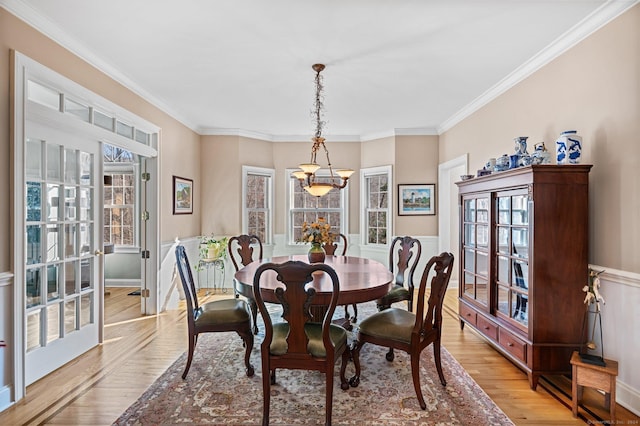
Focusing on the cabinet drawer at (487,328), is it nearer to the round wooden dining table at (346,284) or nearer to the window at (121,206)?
the round wooden dining table at (346,284)

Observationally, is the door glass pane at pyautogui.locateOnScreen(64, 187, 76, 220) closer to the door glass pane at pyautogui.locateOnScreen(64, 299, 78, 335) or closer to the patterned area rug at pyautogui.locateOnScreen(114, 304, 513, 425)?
the door glass pane at pyautogui.locateOnScreen(64, 299, 78, 335)

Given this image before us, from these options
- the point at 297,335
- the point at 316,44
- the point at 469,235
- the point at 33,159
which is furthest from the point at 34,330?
the point at 469,235

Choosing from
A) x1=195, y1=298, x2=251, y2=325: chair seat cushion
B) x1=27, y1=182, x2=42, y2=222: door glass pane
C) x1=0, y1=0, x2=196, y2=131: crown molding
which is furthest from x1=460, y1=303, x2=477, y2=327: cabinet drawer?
x1=0, y1=0, x2=196, y2=131: crown molding

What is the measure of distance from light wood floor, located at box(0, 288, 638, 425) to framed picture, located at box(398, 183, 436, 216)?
2312 millimetres

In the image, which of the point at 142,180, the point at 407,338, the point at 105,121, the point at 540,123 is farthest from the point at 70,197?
the point at 540,123

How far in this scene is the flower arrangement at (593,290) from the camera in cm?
242

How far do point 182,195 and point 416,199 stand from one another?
12.2 ft

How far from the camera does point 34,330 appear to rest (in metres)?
2.79

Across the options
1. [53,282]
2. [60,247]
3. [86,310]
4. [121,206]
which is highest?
[121,206]

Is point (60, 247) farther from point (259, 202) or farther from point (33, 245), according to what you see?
point (259, 202)

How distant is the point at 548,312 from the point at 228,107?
13.8 ft

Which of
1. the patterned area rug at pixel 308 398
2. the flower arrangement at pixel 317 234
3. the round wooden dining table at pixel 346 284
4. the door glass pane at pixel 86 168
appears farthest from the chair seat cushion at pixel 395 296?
the door glass pane at pixel 86 168

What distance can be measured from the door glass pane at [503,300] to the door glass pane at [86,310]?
377 cm

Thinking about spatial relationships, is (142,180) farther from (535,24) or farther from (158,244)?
(535,24)
